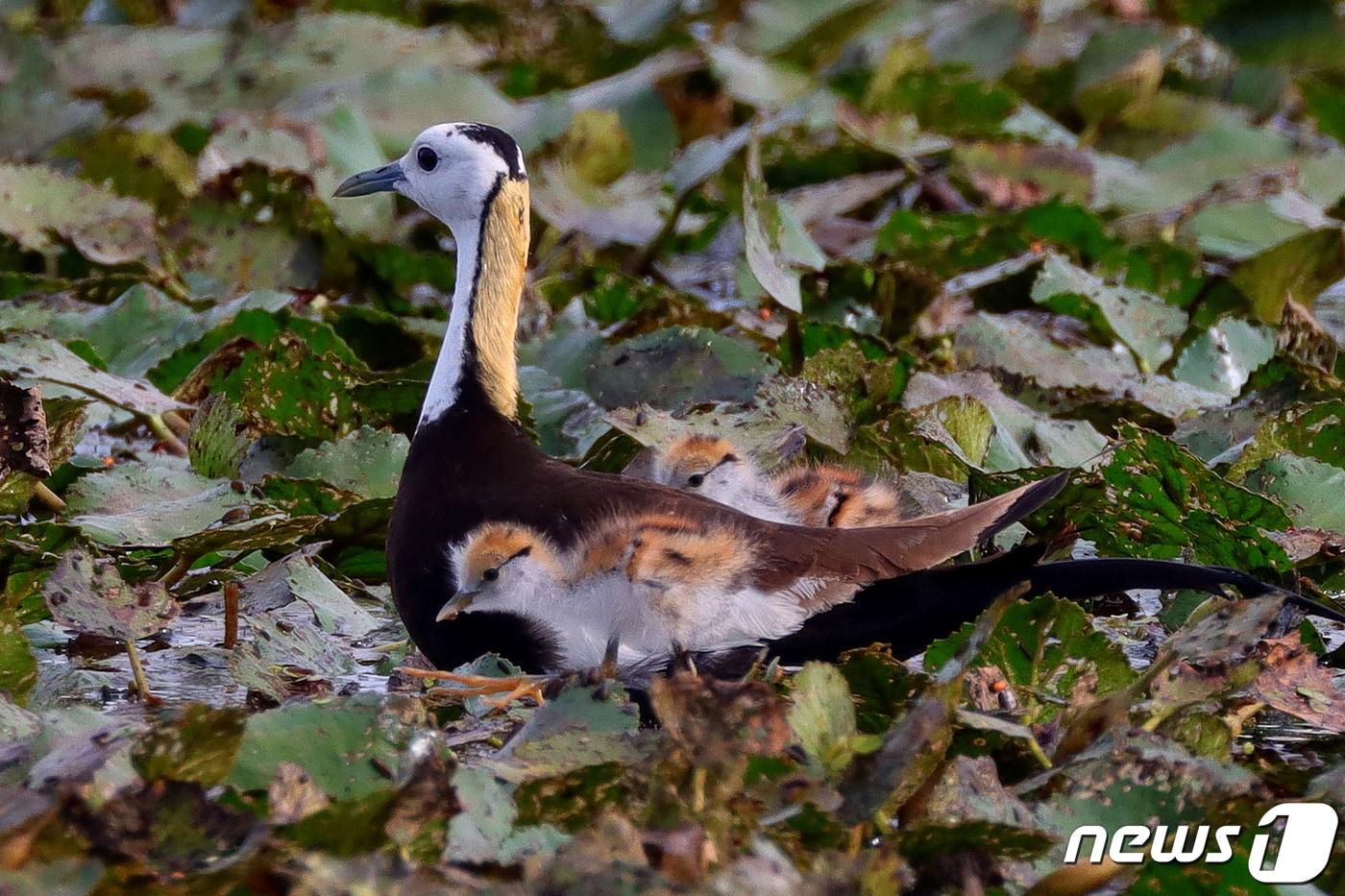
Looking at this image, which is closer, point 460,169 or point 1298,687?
point 1298,687

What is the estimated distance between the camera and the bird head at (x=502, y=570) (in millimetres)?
3361

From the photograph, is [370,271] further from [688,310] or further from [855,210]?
[855,210]

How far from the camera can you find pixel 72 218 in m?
5.69

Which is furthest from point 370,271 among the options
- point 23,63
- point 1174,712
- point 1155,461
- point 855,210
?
point 1174,712

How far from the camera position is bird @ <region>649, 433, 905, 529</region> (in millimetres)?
3883

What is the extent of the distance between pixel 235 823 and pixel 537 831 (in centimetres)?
37

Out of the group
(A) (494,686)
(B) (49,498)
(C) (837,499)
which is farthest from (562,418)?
(A) (494,686)

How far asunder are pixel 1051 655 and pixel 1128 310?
7.08 ft

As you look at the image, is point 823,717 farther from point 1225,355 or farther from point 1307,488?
point 1225,355

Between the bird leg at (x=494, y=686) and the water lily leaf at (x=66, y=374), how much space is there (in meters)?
1.23

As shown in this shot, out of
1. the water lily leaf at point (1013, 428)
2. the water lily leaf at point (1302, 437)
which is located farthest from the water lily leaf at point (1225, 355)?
the water lily leaf at point (1302, 437)

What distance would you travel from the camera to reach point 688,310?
5.41m

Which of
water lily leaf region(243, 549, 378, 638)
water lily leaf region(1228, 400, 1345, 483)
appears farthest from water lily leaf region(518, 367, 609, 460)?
water lily leaf region(1228, 400, 1345, 483)

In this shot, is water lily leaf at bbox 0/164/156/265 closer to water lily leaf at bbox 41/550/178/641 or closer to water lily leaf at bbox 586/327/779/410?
water lily leaf at bbox 586/327/779/410
